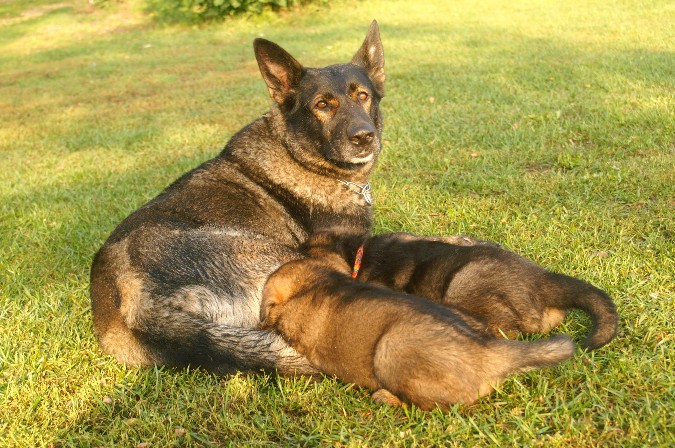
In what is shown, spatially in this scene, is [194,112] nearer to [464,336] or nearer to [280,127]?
[280,127]

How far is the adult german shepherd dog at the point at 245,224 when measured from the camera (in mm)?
3451

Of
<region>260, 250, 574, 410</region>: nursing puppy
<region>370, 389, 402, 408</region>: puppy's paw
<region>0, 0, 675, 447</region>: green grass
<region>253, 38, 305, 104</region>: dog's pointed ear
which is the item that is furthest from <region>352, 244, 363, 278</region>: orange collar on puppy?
<region>253, 38, 305, 104</region>: dog's pointed ear

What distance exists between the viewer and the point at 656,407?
295cm

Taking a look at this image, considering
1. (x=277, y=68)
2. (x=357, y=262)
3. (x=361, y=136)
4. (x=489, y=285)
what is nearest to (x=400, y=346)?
(x=489, y=285)

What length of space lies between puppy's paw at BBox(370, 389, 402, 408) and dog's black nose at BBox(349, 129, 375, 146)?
203cm

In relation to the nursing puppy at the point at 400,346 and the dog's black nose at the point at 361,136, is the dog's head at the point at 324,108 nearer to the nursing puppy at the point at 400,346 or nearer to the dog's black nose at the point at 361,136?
the dog's black nose at the point at 361,136

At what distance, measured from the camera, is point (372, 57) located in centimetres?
525

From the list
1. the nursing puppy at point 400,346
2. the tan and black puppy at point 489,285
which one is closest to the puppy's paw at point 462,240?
the tan and black puppy at point 489,285

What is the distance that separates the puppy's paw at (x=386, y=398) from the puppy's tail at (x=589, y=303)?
1.02 meters

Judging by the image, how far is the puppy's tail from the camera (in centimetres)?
324

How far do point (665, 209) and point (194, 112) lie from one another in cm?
742

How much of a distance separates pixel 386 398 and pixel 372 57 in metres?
3.08

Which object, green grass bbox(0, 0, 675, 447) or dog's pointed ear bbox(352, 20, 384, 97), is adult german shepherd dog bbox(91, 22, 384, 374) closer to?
dog's pointed ear bbox(352, 20, 384, 97)

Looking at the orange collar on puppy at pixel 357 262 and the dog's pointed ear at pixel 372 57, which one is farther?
the dog's pointed ear at pixel 372 57
